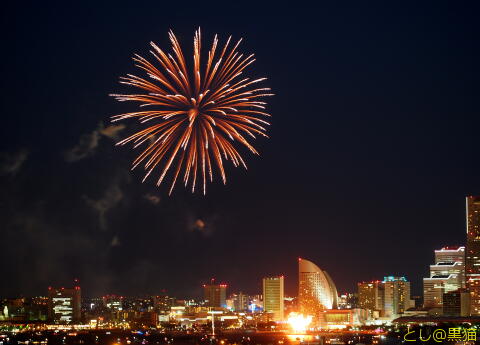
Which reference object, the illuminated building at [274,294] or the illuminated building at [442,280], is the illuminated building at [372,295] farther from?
the illuminated building at [274,294]

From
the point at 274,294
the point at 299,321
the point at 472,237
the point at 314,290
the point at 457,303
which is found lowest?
the point at 299,321

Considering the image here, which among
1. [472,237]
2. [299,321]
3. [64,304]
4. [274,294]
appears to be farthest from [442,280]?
[64,304]

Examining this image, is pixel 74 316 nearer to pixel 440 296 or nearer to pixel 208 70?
pixel 440 296

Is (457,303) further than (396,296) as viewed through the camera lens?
No

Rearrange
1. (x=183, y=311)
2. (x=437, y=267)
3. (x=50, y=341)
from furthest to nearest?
1. (x=437, y=267)
2. (x=183, y=311)
3. (x=50, y=341)

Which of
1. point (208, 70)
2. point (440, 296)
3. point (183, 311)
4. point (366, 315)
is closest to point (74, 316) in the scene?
point (183, 311)

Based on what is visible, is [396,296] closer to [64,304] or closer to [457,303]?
[457,303]
